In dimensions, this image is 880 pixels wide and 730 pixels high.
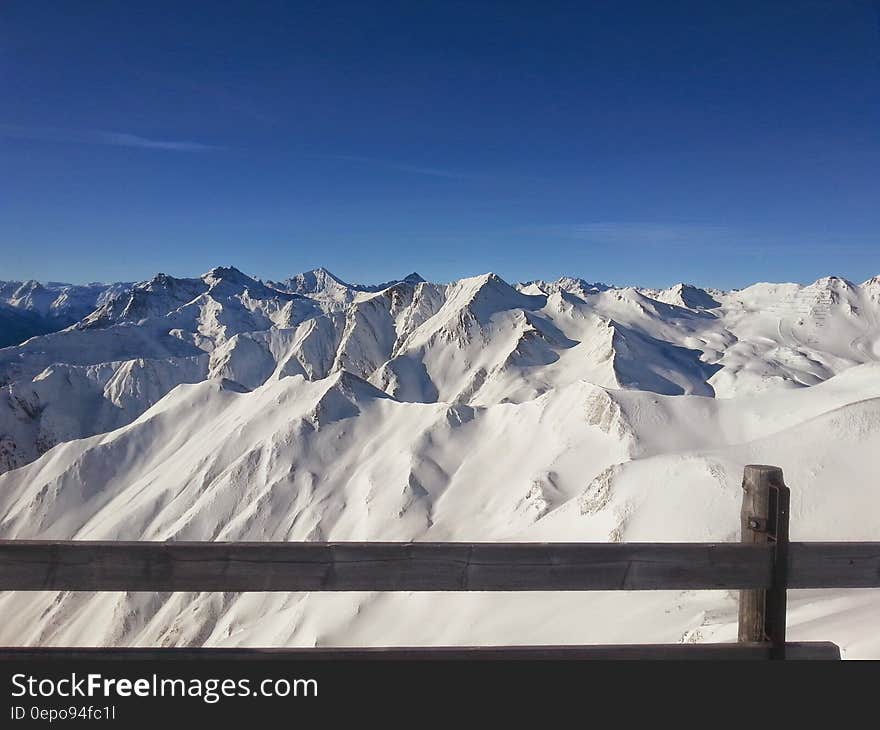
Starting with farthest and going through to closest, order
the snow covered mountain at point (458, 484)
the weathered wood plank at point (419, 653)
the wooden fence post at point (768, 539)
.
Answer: the snow covered mountain at point (458, 484) < the wooden fence post at point (768, 539) < the weathered wood plank at point (419, 653)

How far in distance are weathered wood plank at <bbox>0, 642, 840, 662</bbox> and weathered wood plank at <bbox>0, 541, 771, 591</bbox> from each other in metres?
0.40

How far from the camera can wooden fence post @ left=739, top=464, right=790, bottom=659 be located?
12.7 feet

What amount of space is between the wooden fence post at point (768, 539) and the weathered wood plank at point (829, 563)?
0.08 metres

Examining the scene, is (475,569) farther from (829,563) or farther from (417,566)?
(829,563)

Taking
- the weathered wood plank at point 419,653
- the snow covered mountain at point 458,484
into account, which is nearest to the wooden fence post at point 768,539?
the weathered wood plank at point 419,653

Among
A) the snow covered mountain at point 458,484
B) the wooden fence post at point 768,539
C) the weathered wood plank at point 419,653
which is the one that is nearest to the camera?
the weathered wood plank at point 419,653

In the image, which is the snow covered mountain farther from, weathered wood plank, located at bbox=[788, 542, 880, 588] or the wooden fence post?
the wooden fence post

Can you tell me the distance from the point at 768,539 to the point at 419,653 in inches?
102

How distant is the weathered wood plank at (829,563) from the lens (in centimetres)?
389

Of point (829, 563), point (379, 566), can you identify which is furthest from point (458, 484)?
point (379, 566)

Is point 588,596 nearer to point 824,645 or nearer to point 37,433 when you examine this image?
point 824,645

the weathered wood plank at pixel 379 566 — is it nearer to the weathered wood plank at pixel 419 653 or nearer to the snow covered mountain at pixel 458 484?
the weathered wood plank at pixel 419 653

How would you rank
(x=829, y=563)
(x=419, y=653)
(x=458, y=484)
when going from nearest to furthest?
(x=419, y=653), (x=829, y=563), (x=458, y=484)

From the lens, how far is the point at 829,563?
12.8ft
